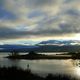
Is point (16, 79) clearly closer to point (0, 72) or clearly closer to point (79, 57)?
point (0, 72)

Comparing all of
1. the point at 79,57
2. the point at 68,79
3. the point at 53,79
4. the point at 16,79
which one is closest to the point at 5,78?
the point at 16,79

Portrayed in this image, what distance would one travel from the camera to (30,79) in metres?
31.3

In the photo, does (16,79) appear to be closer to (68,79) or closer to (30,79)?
(30,79)

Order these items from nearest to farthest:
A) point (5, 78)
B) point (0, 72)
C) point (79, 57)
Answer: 1. point (5, 78)
2. point (0, 72)
3. point (79, 57)

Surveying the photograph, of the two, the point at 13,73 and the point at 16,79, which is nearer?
the point at 16,79

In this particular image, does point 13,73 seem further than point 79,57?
No

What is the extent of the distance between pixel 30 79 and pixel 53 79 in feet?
9.05

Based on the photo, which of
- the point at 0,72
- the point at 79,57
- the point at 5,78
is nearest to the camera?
the point at 5,78

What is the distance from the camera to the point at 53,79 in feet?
102

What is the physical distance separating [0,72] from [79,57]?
9011 centimetres

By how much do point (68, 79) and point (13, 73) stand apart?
22.8 ft

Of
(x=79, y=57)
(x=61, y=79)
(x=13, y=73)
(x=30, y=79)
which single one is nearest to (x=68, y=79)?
(x=61, y=79)

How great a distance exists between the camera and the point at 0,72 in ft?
108

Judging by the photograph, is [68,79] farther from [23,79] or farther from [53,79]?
[23,79]
